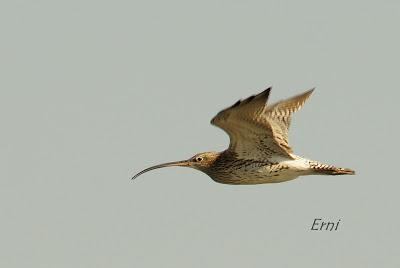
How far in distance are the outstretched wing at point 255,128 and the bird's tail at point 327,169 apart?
54cm

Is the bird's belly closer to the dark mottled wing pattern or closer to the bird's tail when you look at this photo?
the bird's tail

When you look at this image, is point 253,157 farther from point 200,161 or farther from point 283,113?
point 283,113

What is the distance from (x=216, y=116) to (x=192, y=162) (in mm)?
3176

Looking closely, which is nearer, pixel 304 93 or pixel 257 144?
pixel 257 144

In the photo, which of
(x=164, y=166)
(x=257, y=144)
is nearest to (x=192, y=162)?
(x=164, y=166)

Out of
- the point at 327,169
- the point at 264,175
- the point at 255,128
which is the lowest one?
the point at 327,169

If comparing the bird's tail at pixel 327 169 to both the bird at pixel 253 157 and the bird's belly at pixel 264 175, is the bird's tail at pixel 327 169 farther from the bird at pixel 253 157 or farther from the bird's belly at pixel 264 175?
the bird's belly at pixel 264 175

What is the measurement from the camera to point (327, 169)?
21.0 m

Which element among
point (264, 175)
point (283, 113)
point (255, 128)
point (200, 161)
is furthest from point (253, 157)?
point (283, 113)

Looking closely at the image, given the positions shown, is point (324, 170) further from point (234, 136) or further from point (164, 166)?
point (164, 166)

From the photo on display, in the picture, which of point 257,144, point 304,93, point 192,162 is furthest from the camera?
point 304,93

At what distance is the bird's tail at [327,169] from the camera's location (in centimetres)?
2084

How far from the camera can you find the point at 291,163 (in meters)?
20.7

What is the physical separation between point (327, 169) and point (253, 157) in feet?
5.13
